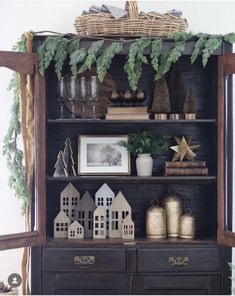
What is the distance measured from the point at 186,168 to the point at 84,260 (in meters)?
0.79

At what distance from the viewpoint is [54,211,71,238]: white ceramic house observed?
3.43 meters

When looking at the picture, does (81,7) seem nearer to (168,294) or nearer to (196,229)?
(196,229)

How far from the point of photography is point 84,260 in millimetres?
3283

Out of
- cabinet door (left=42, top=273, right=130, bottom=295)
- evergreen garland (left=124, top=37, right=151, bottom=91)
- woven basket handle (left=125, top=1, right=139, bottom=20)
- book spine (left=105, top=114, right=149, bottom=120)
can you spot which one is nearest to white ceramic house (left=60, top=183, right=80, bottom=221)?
cabinet door (left=42, top=273, right=130, bottom=295)

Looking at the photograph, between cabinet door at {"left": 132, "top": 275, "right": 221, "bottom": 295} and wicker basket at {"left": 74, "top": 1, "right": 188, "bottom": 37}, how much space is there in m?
1.37

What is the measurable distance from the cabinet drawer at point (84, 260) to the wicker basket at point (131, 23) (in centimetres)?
122

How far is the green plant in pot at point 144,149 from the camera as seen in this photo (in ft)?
11.3

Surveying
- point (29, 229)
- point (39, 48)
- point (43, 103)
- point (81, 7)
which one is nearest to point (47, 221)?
point (29, 229)

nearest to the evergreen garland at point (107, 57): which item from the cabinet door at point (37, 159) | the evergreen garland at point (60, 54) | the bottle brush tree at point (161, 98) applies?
the evergreen garland at point (60, 54)

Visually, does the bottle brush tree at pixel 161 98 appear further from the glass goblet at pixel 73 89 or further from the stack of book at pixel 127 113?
the glass goblet at pixel 73 89

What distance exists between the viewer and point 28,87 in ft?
10.8

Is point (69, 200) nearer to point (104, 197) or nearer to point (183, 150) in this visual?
point (104, 197)

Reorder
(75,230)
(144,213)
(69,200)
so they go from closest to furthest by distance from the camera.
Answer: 1. (75,230)
2. (69,200)
3. (144,213)

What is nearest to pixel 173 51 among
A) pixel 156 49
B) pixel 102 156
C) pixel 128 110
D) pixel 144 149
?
pixel 156 49
